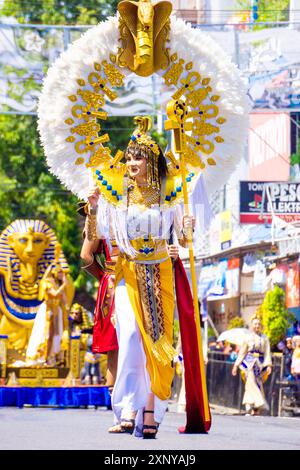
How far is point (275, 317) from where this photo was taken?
22.7 m

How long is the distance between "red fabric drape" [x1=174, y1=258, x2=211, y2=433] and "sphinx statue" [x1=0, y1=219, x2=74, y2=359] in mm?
10120

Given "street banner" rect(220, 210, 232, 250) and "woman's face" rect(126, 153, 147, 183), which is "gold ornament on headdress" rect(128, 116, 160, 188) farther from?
"street banner" rect(220, 210, 232, 250)

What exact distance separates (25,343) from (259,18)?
18.9m

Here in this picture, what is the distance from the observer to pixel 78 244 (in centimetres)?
4034

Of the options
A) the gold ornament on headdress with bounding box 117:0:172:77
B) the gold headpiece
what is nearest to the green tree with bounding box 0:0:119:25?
the gold ornament on headdress with bounding box 117:0:172:77

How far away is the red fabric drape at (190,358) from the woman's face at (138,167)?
721 mm

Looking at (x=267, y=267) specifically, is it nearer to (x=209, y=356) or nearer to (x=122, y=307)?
(x=209, y=356)

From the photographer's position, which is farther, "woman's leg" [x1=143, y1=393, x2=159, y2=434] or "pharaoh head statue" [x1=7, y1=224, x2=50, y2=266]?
"pharaoh head statue" [x1=7, y1=224, x2=50, y2=266]

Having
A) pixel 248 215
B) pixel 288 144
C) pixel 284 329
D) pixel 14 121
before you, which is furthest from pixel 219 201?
pixel 284 329

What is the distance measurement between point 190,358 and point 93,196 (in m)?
1.45

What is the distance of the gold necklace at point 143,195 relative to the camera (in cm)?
1073

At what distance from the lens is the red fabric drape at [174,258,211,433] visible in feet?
34.9

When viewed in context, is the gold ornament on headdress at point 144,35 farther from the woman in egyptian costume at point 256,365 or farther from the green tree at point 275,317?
the green tree at point 275,317

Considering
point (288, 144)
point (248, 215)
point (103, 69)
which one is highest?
point (288, 144)
